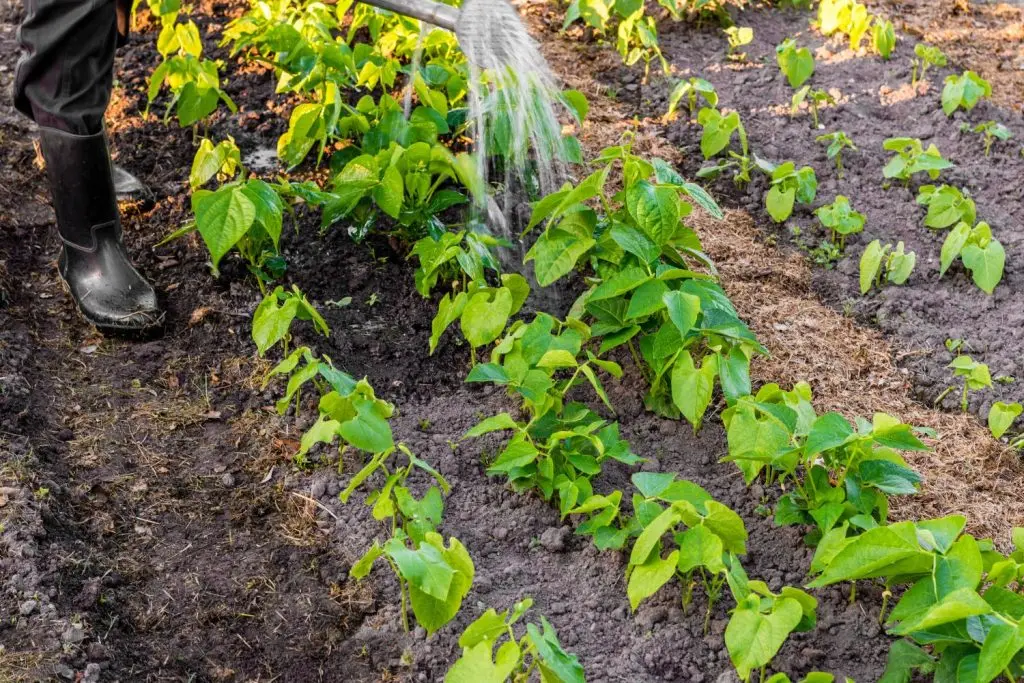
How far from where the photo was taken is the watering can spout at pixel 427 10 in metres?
2.66

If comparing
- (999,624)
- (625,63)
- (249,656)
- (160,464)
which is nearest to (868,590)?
(999,624)

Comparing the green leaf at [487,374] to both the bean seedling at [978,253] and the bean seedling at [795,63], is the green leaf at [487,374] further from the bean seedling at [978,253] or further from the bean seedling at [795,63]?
the bean seedling at [795,63]

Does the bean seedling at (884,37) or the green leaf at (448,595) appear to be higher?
the bean seedling at (884,37)

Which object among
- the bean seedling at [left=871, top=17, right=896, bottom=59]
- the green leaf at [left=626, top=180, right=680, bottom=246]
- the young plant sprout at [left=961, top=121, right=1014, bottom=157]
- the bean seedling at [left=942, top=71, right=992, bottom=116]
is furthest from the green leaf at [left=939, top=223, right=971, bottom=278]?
the bean seedling at [left=871, top=17, right=896, bottom=59]

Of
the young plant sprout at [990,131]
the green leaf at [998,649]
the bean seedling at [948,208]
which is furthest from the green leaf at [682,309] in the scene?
the young plant sprout at [990,131]

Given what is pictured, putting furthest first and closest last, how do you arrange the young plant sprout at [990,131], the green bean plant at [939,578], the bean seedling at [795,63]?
the bean seedling at [795,63], the young plant sprout at [990,131], the green bean plant at [939,578]

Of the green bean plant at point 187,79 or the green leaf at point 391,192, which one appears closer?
the green leaf at point 391,192

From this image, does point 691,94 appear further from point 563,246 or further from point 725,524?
point 725,524

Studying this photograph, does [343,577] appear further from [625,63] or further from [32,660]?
[625,63]

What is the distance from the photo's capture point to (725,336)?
232cm

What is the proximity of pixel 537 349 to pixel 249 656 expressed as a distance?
804 millimetres

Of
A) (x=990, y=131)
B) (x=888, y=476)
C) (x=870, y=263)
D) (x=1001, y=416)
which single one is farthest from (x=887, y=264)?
(x=888, y=476)

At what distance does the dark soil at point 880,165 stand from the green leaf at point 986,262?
75mm

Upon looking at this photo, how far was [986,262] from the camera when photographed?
280 cm
